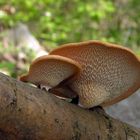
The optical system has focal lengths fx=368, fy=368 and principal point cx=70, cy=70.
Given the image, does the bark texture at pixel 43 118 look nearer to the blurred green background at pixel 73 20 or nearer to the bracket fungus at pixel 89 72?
the bracket fungus at pixel 89 72

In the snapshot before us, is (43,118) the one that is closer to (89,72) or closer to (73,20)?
(89,72)

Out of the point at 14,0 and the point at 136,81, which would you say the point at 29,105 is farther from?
the point at 14,0

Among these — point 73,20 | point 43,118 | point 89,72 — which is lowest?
point 73,20

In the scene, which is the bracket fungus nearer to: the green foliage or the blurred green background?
the blurred green background

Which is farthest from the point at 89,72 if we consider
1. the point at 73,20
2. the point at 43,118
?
the point at 73,20

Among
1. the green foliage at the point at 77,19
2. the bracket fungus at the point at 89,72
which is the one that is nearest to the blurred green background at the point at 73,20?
the green foliage at the point at 77,19

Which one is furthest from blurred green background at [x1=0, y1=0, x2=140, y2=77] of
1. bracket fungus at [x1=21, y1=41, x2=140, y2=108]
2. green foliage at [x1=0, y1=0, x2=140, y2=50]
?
bracket fungus at [x1=21, y1=41, x2=140, y2=108]
